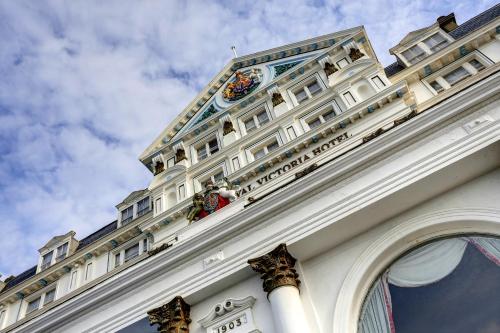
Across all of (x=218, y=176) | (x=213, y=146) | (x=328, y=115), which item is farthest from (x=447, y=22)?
(x=218, y=176)

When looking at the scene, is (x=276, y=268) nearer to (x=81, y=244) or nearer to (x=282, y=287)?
(x=282, y=287)

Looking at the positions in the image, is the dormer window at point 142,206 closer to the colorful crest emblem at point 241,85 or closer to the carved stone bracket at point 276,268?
the colorful crest emblem at point 241,85

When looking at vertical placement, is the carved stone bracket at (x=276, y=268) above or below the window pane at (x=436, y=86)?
below

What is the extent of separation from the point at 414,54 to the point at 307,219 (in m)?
15.7

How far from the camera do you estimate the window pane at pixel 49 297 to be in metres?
24.8

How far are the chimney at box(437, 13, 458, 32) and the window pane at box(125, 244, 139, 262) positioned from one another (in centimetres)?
2238

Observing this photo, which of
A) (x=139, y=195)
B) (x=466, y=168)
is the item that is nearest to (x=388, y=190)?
(x=466, y=168)

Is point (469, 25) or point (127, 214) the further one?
point (127, 214)

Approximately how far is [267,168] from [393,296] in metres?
9.97

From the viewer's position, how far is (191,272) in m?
14.3

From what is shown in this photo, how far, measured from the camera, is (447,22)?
27.7 m

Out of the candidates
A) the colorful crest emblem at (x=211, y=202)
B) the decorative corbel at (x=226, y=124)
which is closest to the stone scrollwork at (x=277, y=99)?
the decorative corbel at (x=226, y=124)

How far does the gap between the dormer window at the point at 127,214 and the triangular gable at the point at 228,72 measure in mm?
3310

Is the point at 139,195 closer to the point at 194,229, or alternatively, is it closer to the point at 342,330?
the point at 194,229
